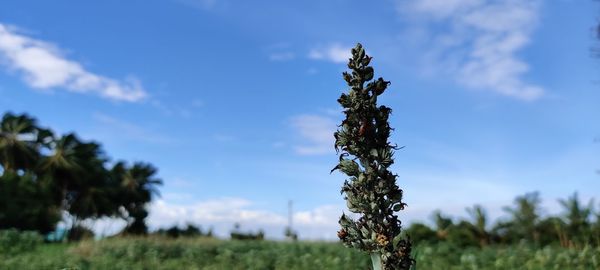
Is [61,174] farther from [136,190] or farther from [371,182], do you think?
[371,182]

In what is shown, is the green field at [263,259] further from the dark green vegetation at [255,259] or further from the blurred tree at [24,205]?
the blurred tree at [24,205]

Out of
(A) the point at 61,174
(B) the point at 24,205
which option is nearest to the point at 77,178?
(A) the point at 61,174

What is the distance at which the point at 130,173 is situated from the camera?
73375 millimetres

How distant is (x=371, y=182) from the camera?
21.3 ft

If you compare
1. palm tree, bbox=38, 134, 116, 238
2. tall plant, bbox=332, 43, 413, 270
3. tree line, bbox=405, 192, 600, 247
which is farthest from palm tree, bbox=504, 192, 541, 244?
palm tree, bbox=38, 134, 116, 238

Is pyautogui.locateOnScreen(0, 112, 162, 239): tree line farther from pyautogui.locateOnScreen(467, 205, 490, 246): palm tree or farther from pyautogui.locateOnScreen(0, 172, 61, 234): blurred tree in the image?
pyautogui.locateOnScreen(467, 205, 490, 246): palm tree

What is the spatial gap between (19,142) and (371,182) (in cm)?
5692

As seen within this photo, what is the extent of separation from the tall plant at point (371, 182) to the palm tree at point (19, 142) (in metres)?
55.0

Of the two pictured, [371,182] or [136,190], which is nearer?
[371,182]

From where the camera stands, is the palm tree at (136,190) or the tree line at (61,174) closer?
the tree line at (61,174)

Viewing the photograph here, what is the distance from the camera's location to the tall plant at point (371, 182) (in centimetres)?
638

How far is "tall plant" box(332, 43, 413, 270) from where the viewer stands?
6.38 metres

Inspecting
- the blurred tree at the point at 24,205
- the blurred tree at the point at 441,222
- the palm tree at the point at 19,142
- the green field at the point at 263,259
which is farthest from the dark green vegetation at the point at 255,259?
Answer: the palm tree at the point at 19,142

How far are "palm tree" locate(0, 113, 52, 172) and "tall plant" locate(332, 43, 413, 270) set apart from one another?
5498cm
